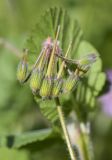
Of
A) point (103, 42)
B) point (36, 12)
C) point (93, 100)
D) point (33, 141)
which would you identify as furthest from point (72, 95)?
point (36, 12)

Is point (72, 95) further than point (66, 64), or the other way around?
point (72, 95)

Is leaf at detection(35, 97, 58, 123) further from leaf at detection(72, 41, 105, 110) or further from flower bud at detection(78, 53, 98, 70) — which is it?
flower bud at detection(78, 53, 98, 70)

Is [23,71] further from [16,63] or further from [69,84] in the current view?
[16,63]

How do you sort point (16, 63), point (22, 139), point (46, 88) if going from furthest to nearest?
1. point (16, 63)
2. point (22, 139)
3. point (46, 88)

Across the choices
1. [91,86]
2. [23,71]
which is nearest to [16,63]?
[91,86]

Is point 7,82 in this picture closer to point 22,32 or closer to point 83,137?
point 22,32

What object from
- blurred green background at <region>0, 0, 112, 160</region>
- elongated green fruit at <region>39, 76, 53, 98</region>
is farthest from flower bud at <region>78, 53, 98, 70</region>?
blurred green background at <region>0, 0, 112, 160</region>
